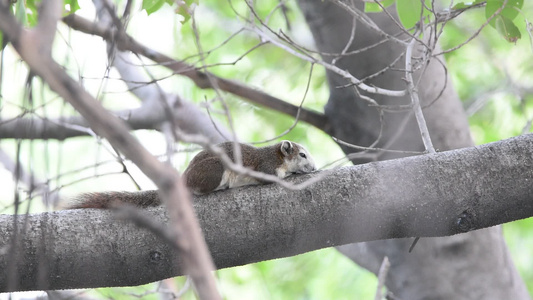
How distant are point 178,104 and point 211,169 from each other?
70 centimetres

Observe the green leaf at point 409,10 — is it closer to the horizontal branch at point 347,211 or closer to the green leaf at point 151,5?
the horizontal branch at point 347,211

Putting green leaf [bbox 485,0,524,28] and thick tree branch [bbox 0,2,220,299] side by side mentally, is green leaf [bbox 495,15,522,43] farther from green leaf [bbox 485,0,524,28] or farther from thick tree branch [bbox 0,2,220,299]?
thick tree branch [bbox 0,2,220,299]

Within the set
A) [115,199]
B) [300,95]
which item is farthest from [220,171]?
[300,95]

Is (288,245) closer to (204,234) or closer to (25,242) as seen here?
(204,234)

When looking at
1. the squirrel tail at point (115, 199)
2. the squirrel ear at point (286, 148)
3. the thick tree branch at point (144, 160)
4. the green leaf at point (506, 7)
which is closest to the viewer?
the thick tree branch at point (144, 160)

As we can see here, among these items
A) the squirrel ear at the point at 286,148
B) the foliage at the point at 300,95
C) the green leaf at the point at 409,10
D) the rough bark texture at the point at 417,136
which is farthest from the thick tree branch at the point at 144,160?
the foliage at the point at 300,95

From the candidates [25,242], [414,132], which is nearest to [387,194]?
[25,242]

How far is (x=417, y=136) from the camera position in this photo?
12.7 feet

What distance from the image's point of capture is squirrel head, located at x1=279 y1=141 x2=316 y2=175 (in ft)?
12.6

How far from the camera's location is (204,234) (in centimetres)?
219

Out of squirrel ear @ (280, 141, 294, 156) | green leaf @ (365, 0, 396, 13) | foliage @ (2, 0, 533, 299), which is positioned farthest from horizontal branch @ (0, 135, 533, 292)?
foliage @ (2, 0, 533, 299)

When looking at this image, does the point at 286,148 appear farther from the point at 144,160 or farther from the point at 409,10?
the point at 144,160

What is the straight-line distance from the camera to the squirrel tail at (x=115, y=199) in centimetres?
256

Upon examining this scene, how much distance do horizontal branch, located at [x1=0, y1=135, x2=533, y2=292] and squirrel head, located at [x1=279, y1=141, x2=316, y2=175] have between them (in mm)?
1490
